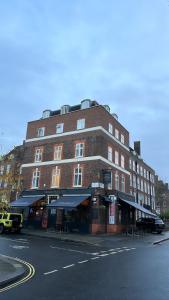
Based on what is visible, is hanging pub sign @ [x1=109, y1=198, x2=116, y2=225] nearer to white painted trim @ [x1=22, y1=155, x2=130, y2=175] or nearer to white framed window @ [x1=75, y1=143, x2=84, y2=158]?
white painted trim @ [x1=22, y1=155, x2=130, y2=175]

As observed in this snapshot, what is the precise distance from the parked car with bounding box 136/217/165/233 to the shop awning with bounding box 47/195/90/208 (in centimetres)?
1085

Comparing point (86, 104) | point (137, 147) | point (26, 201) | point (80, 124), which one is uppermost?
point (137, 147)

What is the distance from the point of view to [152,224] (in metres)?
38.1

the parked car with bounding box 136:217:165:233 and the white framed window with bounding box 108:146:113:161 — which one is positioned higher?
the white framed window with bounding box 108:146:113:161

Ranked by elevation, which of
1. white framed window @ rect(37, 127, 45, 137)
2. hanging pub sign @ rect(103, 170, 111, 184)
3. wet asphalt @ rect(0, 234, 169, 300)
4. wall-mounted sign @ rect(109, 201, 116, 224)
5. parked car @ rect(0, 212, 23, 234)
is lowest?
wet asphalt @ rect(0, 234, 169, 300)

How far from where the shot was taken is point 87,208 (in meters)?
32.3

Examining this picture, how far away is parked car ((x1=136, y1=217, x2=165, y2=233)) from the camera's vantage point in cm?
3700

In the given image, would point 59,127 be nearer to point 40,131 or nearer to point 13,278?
point 40,131

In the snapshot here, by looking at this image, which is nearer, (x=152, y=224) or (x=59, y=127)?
(x=152, y=224)

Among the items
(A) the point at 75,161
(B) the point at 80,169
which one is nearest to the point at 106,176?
(B) the point at 80,169

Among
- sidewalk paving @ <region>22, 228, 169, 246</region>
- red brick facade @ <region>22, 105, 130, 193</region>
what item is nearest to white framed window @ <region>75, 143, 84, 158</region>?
red brick facade @ <region>22, 105, 130, 193</region>

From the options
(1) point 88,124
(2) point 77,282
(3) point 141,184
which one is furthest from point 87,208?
(3) point 141,184

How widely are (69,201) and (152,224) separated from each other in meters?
12.6

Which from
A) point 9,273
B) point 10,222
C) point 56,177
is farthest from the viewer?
point 56,177
